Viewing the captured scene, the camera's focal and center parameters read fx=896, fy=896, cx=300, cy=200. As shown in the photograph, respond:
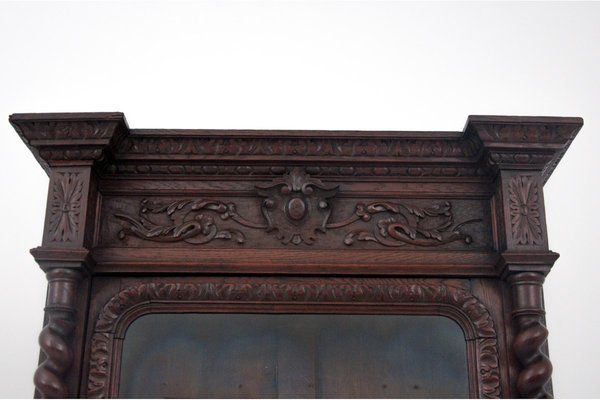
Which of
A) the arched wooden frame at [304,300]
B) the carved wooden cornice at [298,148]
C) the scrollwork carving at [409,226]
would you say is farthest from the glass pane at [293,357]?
the carved wooden cornice at [298,148]

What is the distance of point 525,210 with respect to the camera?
1.59m

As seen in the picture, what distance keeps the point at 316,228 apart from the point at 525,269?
37 centimetres

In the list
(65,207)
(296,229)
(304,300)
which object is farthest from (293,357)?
(65,207)

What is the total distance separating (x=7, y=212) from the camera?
7.07 feet

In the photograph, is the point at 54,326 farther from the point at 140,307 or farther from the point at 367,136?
the point at 367,136

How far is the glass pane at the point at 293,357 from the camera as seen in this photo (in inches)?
61.2

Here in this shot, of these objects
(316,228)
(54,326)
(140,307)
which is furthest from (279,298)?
(54,326)

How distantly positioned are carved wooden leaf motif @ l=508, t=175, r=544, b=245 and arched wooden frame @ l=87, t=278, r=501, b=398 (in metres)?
0.14

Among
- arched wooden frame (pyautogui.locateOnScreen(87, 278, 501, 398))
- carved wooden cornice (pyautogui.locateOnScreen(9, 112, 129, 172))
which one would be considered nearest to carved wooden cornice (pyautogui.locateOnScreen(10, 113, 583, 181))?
carved wooden cornice (pyautogui.locateOnScreen(9, 112, 129, 172))

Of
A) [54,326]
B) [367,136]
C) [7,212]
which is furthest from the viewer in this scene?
[7,212]

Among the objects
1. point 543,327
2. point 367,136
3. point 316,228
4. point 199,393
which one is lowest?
point 199,393

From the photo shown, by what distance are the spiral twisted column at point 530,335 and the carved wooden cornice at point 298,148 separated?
0.21 metres

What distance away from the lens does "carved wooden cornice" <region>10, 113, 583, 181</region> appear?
1.59 metres

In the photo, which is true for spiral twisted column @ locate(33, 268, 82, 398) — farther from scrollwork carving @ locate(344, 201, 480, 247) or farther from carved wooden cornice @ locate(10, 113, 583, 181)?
scrollwork carving @ locate(344, 201, 480, 247)
